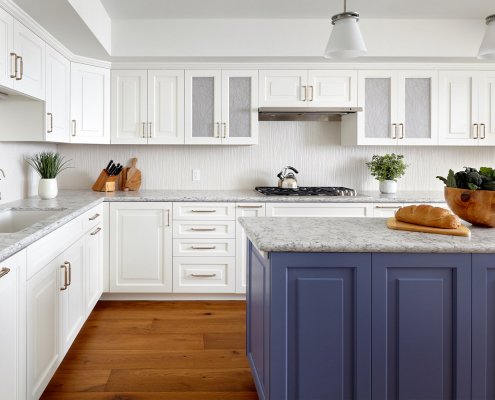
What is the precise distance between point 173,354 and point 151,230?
126 centimetres

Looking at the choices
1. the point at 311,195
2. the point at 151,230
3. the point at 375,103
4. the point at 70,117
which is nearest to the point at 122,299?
the point at 151,230

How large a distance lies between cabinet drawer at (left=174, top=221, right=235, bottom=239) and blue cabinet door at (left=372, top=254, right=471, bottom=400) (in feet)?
7.22

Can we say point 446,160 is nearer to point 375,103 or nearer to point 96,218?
point 375,103

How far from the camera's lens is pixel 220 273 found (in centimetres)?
382

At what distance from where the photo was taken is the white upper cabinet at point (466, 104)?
4.06 metres

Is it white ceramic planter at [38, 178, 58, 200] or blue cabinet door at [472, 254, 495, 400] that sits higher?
white ceramic planter at [38, 178, 58, 200]

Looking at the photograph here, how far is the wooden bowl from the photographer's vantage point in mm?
1953

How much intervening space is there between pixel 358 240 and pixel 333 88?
103 inches

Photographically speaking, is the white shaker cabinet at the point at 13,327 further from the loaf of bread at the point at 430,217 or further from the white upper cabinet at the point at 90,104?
the white upper cabinet at the point at 90,104

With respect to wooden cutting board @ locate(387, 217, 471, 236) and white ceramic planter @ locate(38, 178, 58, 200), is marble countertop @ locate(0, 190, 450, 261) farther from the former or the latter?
wooden cutting board @ locate(387, 217, 471, 236)

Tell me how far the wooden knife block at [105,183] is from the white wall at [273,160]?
0.24 meters

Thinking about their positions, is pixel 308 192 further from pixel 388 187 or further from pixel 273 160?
pixel 388 187

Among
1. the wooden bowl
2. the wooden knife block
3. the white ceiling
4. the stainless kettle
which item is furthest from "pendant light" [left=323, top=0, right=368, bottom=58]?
the wooden knife block

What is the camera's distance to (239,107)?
4.04 m
